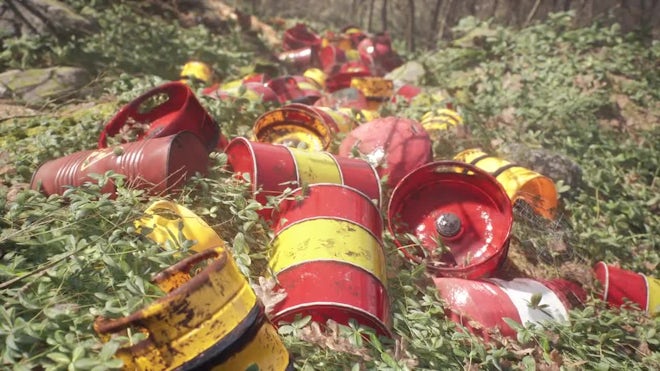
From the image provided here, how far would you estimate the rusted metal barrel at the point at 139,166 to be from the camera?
2.06 m

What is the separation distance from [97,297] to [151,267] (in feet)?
0.62

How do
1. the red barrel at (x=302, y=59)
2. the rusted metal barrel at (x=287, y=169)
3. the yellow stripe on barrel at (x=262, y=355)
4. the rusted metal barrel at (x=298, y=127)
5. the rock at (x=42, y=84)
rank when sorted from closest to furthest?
the yellow stripe on barrel at (x=262, y=355) → the rusted metal barrel at (x=287, y=169) → the rusted metal barrel at (x=298, y=127) → the rock at (x=42, y=84) → the red barrel at (x=302, y=59)

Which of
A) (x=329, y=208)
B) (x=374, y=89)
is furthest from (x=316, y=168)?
(x=374, y=89)

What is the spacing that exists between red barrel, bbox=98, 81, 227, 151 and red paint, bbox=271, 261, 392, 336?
118 cm

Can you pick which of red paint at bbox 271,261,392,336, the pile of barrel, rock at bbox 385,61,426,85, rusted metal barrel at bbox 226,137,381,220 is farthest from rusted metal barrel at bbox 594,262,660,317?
rock at bbox 385,61,426,85

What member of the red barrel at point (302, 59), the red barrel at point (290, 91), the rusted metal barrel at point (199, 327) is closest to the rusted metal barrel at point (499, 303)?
the rusted metal barrel at point (199, 327)

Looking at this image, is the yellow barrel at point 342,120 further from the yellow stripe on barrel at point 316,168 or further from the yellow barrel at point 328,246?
the yellow barrel at point 328,246

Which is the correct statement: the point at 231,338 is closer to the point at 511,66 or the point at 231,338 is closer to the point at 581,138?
the point at 581,138

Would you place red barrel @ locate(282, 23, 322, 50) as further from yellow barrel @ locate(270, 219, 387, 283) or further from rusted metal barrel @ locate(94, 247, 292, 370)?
rusted metal barrel @ locate(94, 247, 292, 370)

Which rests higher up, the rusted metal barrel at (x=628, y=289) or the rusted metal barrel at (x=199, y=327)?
the rusted metal barrel at (x=199, y=327)

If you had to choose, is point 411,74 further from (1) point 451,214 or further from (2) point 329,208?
(2) point 329,208

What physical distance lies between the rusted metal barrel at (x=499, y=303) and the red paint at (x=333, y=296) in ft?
1.54

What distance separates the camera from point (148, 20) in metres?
6.61

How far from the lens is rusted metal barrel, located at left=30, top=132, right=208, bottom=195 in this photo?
2062 millimetres
